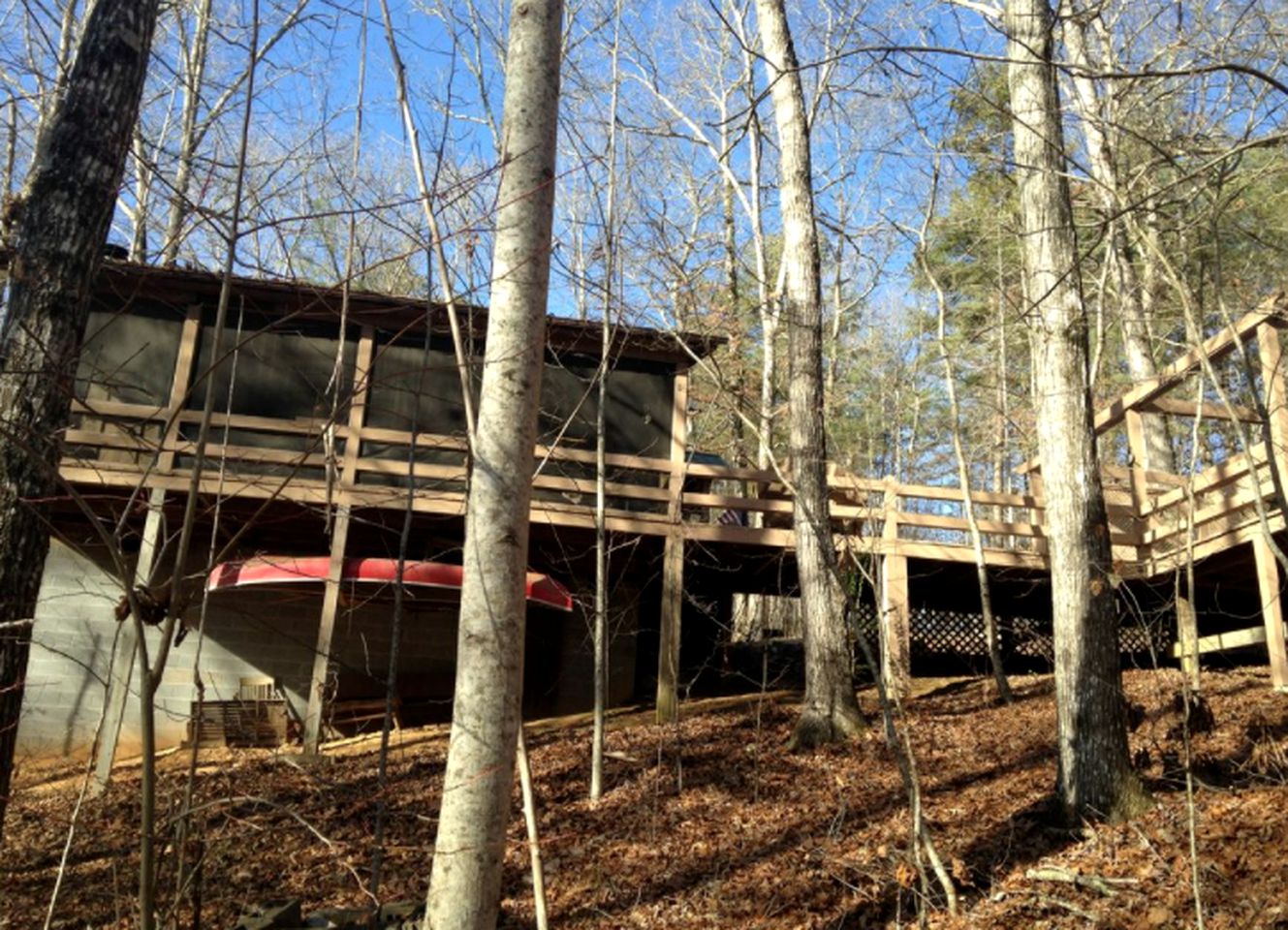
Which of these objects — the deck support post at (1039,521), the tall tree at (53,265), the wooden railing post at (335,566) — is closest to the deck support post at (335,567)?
the wooden railing post at (335,566)

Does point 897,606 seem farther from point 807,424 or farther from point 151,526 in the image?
point 151,526

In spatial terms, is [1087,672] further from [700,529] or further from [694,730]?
[700,529]

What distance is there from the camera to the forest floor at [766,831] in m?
5.67

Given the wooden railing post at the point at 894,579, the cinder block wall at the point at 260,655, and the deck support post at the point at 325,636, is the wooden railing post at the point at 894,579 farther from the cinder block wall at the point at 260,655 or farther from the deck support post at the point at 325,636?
the deck support post at the point at 325,636

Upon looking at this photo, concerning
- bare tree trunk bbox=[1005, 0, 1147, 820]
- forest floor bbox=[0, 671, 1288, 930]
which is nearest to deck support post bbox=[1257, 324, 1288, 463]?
forest floor bbox=[0, 671, 1288, 930]

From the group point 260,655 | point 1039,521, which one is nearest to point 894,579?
point 1039,521

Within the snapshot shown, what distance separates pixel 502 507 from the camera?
3.98m

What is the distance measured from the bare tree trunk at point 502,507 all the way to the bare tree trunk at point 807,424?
5289mm

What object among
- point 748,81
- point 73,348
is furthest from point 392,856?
point 748,81

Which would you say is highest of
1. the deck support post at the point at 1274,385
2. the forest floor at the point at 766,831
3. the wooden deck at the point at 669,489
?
the deck support post at the point at 1274,385

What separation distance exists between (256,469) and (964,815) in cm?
870

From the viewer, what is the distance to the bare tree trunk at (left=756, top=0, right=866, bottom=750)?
9477mm

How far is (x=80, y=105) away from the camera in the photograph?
5387 millimetres

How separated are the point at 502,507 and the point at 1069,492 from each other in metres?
4.18
